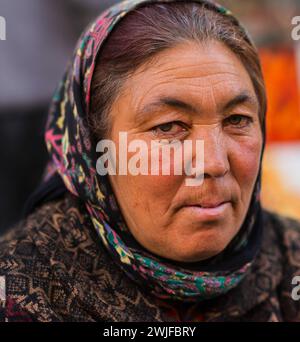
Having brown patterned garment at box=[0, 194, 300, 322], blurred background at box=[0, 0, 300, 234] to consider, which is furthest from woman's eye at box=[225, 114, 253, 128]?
blurred background at box=[0, 0, 300, 234]

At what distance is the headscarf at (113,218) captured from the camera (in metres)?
2.10

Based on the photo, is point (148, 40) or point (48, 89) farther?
point (48, 89)

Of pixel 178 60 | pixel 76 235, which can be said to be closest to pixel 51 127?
pixel 76 235

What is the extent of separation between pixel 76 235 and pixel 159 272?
36cm

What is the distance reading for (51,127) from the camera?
2.44 meters

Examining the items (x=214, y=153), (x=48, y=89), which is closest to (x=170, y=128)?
(x=214, y=153)

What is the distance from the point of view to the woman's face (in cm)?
198

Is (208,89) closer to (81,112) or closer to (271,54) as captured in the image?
(81,112)

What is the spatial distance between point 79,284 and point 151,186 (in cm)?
46

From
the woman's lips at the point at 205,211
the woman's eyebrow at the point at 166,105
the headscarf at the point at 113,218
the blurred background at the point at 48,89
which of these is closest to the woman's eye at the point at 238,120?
the woman's eyebrow at the point at 166,105

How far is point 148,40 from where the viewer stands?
202 cm

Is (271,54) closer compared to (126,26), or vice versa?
(126,26)

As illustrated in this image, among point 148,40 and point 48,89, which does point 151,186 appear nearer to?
point 148,40

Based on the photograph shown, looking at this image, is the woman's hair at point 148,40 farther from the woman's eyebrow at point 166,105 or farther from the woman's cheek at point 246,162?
the woman's cheek at point 246,162
